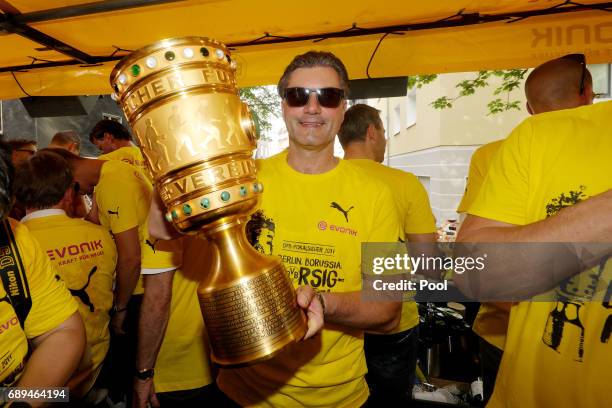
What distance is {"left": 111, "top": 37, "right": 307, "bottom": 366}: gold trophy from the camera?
0.98 m

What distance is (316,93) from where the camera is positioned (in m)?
1.86

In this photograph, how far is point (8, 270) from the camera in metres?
1.46

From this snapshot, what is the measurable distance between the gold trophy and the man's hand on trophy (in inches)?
4.1

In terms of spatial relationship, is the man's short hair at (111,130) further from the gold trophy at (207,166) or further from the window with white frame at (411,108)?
the window with white frame at (411,108)

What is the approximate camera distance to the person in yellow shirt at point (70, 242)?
243 cm

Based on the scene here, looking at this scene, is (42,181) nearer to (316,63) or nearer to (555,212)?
(316,63)

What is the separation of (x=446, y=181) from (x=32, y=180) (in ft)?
35.2

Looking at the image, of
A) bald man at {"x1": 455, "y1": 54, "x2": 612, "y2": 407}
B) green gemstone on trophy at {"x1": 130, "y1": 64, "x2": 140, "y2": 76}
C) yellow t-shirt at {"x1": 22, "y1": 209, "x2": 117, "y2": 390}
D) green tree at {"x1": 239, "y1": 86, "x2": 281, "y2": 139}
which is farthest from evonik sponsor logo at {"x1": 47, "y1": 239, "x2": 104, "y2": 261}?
green tree at {"x1": 239, "y1": 86, "x2": 281, "y2": 139}

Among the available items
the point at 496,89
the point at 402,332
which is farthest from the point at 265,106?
the point at 402,332

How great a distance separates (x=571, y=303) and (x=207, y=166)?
1.23 m

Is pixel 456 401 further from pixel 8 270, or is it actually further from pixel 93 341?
pixel 8 270

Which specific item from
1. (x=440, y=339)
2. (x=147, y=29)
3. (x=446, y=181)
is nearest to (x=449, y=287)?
(x=440, y=339)

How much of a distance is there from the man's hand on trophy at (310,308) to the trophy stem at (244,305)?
0.08 metres

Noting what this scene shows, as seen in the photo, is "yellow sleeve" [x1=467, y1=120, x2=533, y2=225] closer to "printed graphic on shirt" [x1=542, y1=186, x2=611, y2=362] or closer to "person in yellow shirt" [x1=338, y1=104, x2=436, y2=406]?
"printed graphic on shirt" [x1=542, y1=186, x2=611, y2=362]
